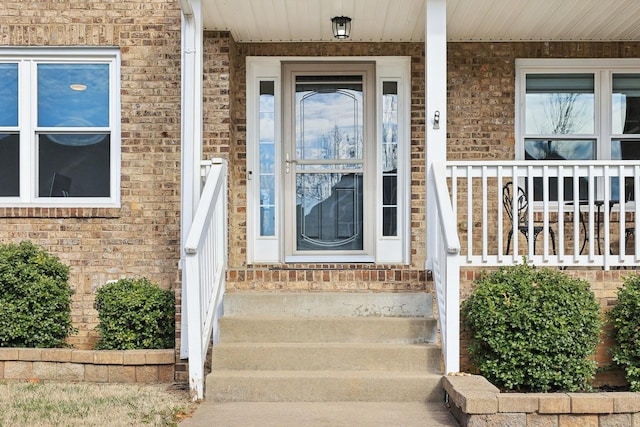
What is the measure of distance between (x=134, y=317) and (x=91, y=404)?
1338mm

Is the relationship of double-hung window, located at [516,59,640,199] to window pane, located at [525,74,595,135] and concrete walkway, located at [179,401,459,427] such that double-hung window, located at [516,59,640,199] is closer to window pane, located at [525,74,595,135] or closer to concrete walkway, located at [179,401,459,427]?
window pane, located at [525,74,595,135]

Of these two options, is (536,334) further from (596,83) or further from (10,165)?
(10,165)

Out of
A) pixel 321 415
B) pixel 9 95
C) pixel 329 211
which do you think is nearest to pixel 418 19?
pixel 329 211

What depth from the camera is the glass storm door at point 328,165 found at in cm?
850

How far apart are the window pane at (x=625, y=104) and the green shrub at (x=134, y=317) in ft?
17.0

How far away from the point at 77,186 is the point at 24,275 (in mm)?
1402

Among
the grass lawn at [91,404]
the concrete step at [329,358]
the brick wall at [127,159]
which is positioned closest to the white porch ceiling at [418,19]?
the brick wall at [127,159]

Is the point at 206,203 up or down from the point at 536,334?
up

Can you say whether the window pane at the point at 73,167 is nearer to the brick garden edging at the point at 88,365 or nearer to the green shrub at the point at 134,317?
the green shrub at the point at 134,317

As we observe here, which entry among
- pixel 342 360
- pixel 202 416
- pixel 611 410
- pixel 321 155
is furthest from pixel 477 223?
pixel 202 416

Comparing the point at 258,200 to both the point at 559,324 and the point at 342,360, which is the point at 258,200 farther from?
the point at 559,324

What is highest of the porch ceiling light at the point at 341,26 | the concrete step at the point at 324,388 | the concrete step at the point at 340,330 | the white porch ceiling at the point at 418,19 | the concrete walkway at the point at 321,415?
the white porch ceiling at the point at 418,19

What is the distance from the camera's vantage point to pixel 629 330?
6.02 meters

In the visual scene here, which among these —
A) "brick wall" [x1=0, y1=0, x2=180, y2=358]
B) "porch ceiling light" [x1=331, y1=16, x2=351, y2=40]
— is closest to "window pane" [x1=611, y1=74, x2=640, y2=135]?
"porch ceiling light" [x1=331, y1=16, x2=351, y2=40]
